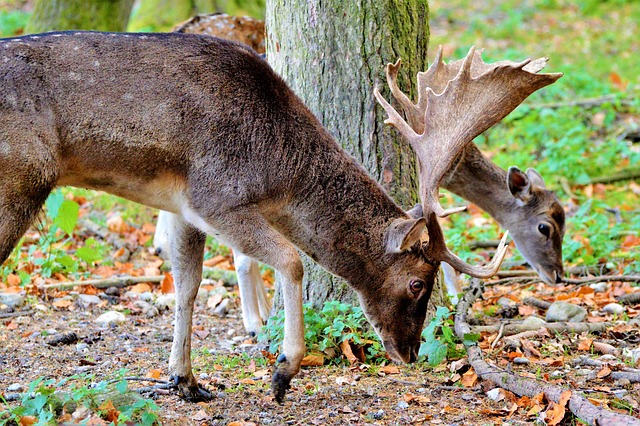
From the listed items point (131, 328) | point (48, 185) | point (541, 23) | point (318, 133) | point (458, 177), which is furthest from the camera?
point (541, 23)

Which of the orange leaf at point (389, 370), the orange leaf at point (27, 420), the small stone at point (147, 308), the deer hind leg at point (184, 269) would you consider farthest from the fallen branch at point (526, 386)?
the orange leaf at point (27, 420)

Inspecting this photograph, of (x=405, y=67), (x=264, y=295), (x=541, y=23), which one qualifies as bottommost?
(x=264, y=295)

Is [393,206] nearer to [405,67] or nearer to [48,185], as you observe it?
[405,67]

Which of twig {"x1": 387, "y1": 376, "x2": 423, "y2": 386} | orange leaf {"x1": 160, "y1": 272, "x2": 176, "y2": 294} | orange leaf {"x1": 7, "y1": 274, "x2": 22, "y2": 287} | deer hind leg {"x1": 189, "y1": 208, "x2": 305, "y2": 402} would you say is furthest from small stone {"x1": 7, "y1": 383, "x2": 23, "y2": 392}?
orange leaf {"x1": 160, "y1": 272, "x2": 176, "y2": 294}

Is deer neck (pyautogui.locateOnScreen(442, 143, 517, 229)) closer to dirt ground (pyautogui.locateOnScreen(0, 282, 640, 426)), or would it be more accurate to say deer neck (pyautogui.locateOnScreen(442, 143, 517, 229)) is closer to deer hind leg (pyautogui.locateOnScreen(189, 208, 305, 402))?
dirt ground (pyautogui.locateOnScreen(0, 282, 640, 426))

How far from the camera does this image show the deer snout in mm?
5859

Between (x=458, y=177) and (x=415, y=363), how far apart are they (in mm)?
3348

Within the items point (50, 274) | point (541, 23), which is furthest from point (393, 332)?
point (541, 23)

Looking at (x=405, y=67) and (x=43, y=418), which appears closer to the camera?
(x=43, y=418)

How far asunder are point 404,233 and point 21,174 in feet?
7.60

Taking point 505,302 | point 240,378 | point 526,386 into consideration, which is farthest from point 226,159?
point 505,302

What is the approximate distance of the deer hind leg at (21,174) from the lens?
4754 millimetres

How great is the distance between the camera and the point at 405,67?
6.39 m

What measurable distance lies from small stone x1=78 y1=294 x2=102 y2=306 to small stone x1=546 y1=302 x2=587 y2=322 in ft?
12.7
